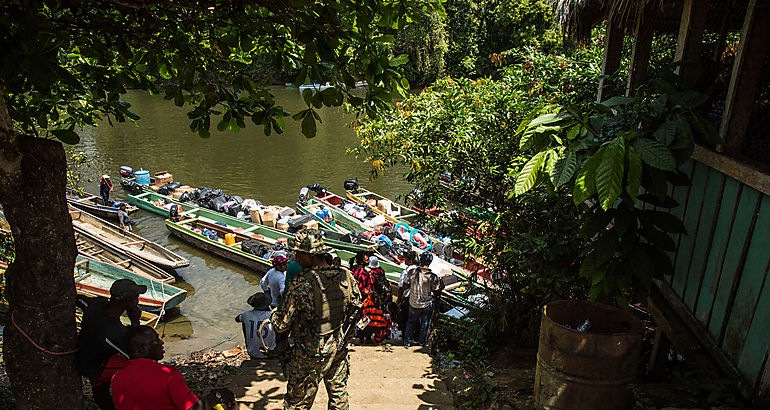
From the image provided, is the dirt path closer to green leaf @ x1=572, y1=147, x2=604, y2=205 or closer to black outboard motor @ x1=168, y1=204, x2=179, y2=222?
green leaf @ x1=572, y1=147, x2=604, y2=205

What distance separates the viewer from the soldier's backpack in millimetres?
3723

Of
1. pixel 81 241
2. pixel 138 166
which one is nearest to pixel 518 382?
pixel 81 241

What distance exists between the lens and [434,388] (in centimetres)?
469

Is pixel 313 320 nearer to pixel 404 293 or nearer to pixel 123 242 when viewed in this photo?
pixel 404 293

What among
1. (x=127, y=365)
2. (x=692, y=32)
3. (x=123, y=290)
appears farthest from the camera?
(x=123, y=290)

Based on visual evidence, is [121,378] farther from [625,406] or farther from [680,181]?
[680,181]

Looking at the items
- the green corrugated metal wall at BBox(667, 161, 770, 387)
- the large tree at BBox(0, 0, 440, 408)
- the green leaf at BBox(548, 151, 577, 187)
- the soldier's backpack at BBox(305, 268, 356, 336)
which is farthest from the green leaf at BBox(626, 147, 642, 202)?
the soldier's backpack at BBox(305, 268, 356, 336)

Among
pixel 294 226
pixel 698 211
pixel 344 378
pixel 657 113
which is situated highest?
pixel 657 113

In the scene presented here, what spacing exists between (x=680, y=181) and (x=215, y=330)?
370 inches

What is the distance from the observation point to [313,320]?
3.72m

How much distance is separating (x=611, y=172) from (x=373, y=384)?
336 centimetres

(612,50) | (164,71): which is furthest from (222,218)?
(612,50)

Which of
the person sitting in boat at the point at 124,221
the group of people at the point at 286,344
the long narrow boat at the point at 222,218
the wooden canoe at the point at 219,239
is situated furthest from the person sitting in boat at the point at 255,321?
the person sitting in boat at the point at 124,221

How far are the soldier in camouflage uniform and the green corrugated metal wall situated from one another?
2559 millimetres
